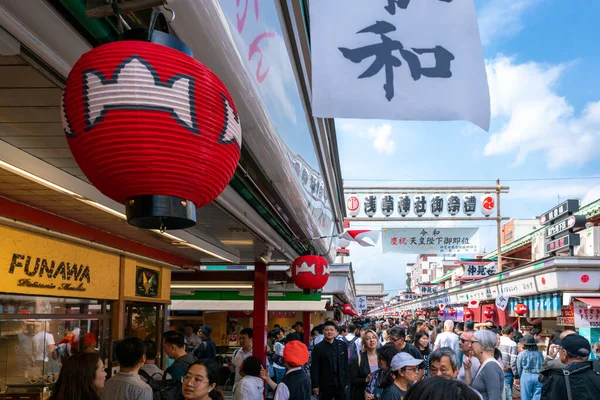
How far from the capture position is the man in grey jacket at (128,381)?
455 centimetres

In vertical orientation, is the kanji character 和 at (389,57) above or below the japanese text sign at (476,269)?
above

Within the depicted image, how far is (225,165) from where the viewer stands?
2176 mm

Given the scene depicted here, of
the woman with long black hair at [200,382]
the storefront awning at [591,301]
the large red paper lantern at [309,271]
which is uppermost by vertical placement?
the large red paper lantern at [309,271]

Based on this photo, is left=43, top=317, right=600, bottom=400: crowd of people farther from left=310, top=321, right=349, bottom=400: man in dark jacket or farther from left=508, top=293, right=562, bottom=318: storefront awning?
left=508, top=293, right=562, bottom=318: storefront awning

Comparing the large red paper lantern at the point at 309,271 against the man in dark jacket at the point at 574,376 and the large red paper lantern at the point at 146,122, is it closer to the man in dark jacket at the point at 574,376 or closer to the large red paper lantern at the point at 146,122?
the man in dark jacket at the point at 574,376

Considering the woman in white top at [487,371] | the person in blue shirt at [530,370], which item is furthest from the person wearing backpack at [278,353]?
the person in blue shirt at [530,370]

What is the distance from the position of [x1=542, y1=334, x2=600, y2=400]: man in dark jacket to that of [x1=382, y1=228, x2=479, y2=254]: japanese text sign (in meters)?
21.5

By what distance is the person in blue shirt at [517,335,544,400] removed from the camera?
1023cm

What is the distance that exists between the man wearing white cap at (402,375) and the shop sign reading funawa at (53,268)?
15.0 ft

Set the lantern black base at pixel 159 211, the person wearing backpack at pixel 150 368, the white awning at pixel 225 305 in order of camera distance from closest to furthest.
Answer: the lantern black base at pixel 159 211 < the person wearing backpack at pixel 150 368 < the white awning at pixel 225 305

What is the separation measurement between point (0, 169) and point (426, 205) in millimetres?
24218

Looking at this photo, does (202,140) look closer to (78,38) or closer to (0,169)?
(78,38)

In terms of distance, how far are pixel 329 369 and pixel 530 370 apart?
4.03 metres

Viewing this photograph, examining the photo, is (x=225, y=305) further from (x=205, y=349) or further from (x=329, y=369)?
(x=329, y=369)
